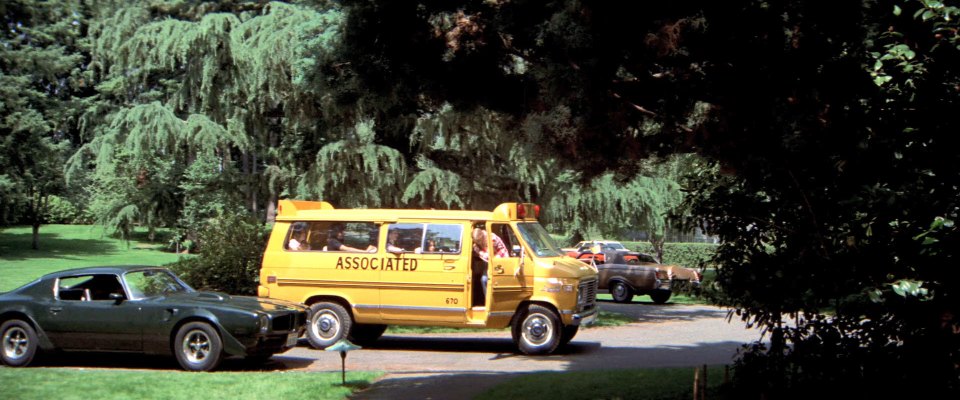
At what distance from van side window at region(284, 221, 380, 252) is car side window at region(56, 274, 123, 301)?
304cm

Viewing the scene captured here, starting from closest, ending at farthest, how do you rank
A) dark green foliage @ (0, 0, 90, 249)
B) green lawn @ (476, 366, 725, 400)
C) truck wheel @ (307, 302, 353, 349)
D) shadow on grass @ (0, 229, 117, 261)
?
green lawn @ (476, 366, 725, 400), truck wheel @ (307, 302, 353, 349), dark green foliage @ (0, 0, 90, 249), shadow on grass @ (0, 229, 117, 261)

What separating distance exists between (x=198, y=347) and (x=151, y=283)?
62.5 inches

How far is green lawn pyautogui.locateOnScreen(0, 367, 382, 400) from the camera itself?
10.4 meters

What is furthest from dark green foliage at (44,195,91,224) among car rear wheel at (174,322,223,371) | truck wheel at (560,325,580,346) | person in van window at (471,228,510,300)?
truck wheel at (560,325,580,346)

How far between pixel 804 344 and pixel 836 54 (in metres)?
2.38

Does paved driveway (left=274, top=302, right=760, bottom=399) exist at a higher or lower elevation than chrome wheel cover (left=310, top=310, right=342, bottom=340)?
lower

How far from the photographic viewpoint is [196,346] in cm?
1273

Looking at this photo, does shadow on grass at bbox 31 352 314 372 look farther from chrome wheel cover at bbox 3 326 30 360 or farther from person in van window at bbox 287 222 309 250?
person in van window at bbox 287 222 309 250

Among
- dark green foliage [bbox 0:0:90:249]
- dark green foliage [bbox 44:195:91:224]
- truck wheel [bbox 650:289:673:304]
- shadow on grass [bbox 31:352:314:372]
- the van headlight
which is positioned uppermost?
dark green foliage [bbox 0:0:90:249]

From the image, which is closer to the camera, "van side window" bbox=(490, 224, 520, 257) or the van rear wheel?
the van rear wheel

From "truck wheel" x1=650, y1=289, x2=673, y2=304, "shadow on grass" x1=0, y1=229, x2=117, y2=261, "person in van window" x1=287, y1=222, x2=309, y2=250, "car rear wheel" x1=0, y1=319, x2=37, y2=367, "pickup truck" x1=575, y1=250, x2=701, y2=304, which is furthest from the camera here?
"shadow on grass" x1=0, y1=229, x2=117, y2=261

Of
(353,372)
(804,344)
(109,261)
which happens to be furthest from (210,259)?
(109,261)

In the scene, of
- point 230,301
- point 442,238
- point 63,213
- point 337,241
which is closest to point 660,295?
point 442,238

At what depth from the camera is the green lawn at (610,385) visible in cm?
1011
